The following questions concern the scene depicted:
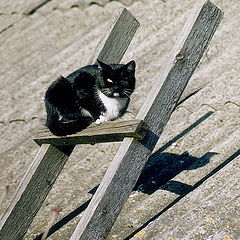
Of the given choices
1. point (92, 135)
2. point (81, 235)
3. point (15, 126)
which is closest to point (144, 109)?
point (92, 135)

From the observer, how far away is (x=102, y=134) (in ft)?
9.43

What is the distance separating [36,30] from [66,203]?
2.63 m

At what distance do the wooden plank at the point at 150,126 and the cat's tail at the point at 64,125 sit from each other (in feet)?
1.79

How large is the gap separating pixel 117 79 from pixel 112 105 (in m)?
0.16

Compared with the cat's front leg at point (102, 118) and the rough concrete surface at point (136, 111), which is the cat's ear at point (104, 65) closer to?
the cat's front leg at point (102, 118)

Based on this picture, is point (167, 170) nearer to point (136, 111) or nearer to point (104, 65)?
point (136, 111)

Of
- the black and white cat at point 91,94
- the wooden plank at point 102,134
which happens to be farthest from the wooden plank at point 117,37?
the wooden plank at point 102,134

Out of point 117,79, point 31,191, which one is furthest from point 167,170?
point 31,191

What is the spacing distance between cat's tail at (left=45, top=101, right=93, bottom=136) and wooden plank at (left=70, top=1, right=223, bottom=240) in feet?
1.79

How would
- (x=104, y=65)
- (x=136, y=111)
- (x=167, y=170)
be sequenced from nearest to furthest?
(x=104, y=65) → (x=167, y=170) → (x=136, y=111)

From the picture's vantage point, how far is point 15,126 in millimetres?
4695

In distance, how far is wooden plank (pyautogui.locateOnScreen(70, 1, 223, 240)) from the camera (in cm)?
261

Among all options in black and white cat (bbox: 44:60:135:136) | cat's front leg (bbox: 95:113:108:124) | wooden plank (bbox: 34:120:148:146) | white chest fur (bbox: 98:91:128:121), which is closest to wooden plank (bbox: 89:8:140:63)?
black and white cat (bbox: 44:60:135:136)

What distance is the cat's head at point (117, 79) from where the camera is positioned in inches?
137
